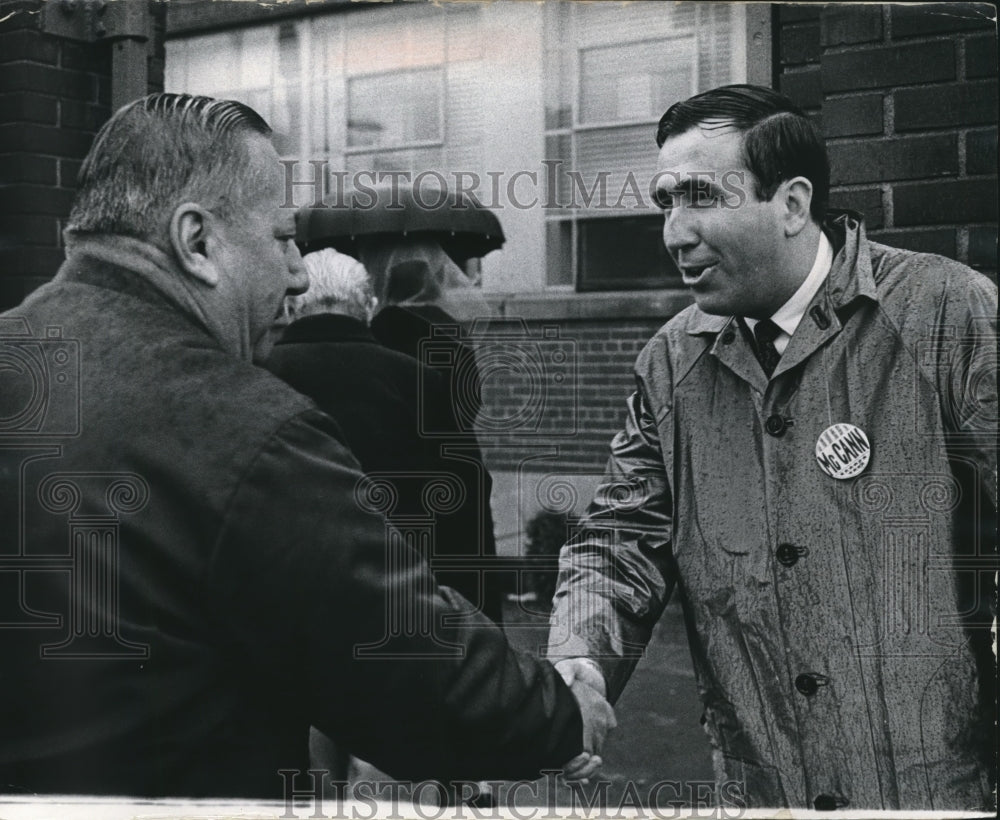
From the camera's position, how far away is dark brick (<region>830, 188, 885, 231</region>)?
8.56 ft

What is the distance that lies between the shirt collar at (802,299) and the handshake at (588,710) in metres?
0.92

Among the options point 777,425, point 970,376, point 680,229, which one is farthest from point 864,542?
point 680,229

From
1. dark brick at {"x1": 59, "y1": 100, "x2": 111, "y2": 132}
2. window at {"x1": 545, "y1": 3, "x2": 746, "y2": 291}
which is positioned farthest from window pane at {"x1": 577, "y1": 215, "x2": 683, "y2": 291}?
dark brick at {"x1": 59, "y1": 100, "x2": 111, "y2": 132}

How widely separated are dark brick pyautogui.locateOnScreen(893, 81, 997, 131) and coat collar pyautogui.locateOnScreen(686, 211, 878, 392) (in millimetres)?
263

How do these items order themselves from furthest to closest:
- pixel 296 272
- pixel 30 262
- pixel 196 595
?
pixel 30 262 → pixel 296 272 → pixel 196 595

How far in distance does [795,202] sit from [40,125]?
6.15 feet

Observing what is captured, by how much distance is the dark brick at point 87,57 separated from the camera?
281 cm

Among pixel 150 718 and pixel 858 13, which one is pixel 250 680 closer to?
pixel 150 718

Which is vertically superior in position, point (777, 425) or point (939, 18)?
point (939, 18)

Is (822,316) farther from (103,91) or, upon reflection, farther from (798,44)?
(103,91)

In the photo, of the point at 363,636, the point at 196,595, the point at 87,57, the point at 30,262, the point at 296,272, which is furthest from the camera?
the point at 87,57

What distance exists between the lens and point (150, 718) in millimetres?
2148

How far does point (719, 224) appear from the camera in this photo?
2.54m

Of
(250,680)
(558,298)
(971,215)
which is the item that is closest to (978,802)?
(971,215)
